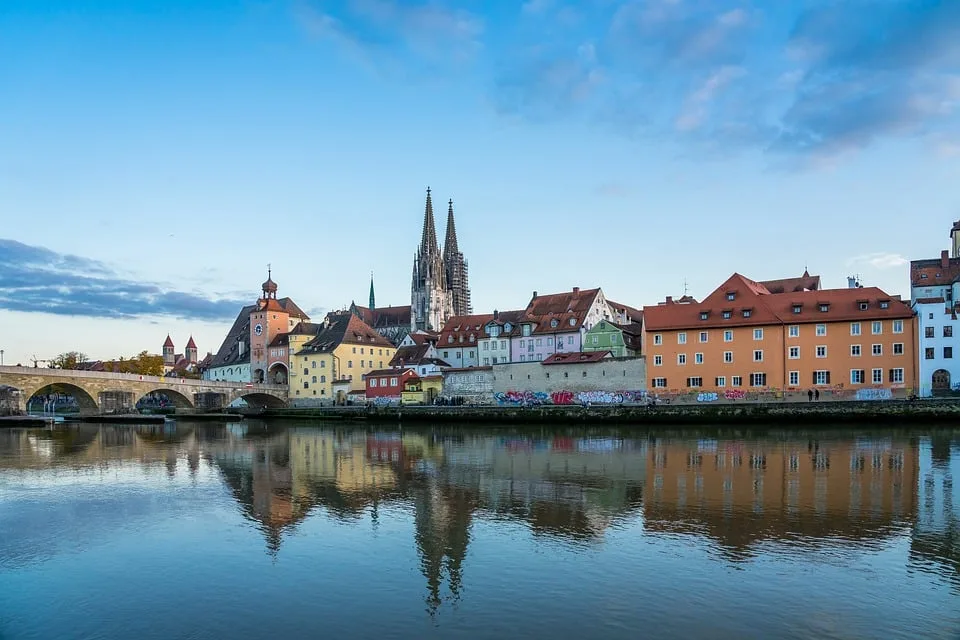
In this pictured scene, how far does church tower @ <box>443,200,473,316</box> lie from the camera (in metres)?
136

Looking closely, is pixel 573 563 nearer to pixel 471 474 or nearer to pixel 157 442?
pixel 471 474

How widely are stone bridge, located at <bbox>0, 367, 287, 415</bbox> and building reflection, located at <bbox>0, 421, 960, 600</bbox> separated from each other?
943 inches

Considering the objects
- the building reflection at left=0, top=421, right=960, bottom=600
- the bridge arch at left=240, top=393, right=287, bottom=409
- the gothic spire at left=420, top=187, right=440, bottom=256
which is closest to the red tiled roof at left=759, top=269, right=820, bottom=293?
the building reflection at left=0, top=421, right=960, bottom=600

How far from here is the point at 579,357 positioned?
6088 centimetres

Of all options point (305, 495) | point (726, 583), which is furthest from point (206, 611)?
point (305, 495)

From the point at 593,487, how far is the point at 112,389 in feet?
193

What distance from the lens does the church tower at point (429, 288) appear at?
12500 centimetres

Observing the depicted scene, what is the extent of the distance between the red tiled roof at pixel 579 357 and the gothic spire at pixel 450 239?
3066 inches

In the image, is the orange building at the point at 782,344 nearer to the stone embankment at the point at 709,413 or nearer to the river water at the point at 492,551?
the stone embankment at the point at 709,413

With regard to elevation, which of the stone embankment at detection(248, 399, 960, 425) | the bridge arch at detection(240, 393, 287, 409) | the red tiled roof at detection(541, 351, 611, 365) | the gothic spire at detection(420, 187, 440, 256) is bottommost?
the bridge arch at detection(240, 393, 287, 409)

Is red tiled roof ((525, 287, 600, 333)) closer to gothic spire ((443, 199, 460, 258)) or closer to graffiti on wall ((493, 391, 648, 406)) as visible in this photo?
graffiti on wall ((493, 391, 648, 406))

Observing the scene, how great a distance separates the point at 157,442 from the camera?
43.9 meters

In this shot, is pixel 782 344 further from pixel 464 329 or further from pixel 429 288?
pixel 429 288

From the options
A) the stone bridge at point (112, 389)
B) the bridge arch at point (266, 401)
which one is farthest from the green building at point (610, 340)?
the stone bridge at point (112, 389)
